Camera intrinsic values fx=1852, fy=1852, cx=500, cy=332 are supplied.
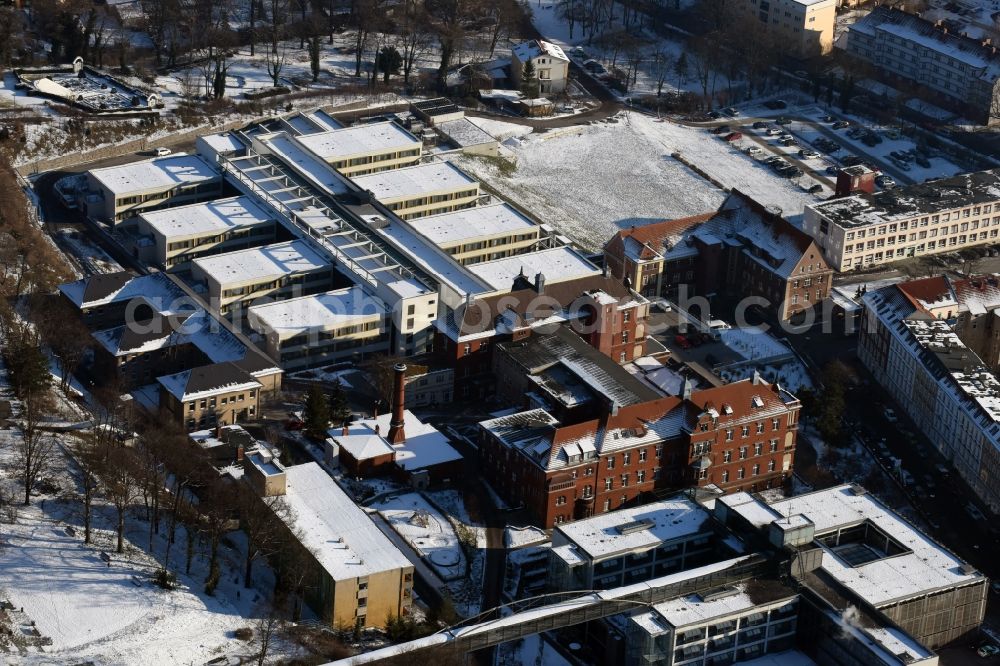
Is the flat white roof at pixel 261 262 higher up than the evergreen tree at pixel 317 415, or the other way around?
the flat white roof at pixel 261 262

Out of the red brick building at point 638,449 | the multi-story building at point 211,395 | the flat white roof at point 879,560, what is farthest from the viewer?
the multi-story building at point 211,395

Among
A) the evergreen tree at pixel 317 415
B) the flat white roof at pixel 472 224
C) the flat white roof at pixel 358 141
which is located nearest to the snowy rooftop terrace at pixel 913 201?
the flat white roof at pixel 472 224

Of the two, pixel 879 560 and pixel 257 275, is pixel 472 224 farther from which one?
pixel 879 560

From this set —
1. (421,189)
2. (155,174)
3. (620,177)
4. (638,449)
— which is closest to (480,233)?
(421,189)

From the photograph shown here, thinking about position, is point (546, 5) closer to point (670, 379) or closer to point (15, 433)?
point (670, 379)

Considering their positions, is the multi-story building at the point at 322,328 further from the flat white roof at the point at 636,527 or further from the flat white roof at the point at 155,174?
the flat white roof at the point at 636,527

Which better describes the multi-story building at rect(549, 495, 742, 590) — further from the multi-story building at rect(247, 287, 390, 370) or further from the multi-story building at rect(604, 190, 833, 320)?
the multi-story building at rect(604, 190, 833, 320)

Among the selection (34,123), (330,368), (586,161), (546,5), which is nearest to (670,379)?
(330,368)
